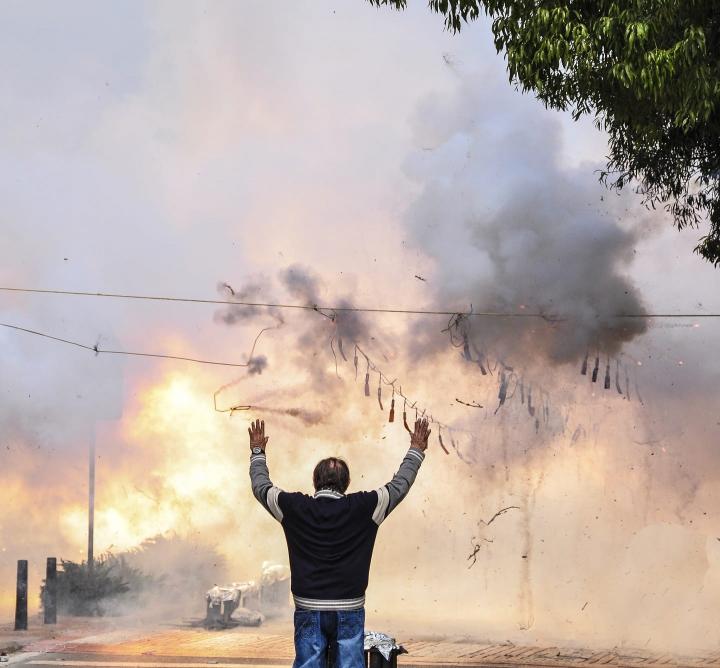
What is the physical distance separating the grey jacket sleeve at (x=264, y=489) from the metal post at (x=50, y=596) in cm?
853

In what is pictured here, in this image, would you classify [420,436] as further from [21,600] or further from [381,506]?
[21,600]

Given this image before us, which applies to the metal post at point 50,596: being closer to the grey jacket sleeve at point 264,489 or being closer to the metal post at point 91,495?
the metal post at point 91,495

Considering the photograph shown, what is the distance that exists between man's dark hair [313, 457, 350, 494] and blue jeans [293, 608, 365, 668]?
0.54 metres

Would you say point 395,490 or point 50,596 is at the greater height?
point 395,490

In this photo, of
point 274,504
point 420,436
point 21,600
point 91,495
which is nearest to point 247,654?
point 21,600

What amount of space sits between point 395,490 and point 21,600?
888cm

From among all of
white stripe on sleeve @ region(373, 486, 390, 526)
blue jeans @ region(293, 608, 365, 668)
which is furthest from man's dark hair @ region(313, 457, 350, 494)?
blue jeans @ region(293, 608, 365, 668)

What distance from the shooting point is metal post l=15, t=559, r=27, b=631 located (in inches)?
472

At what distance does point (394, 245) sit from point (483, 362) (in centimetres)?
219

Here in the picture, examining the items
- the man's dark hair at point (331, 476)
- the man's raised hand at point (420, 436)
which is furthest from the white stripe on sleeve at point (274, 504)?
the man's raised hand at point (420, 436)

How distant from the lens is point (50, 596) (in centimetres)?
1244

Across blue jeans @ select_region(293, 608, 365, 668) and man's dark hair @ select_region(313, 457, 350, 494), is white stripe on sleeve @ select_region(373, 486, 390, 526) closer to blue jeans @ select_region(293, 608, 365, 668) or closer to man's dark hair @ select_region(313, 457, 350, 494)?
man's dark hair @ select_region(313, 457, 350, 494)

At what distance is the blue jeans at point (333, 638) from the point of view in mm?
4430

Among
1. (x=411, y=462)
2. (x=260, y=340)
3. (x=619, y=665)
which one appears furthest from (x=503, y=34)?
(x=260, y=340)
